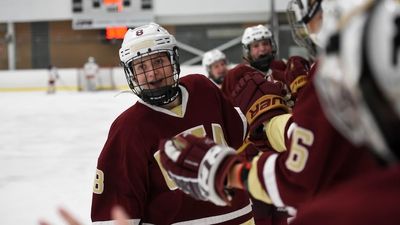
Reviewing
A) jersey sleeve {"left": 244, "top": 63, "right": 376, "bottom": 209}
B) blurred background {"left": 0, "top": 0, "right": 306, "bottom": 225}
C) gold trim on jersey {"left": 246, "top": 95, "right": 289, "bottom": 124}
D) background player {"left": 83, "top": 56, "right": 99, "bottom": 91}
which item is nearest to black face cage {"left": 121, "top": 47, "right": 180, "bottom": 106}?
gold trim on jersey {"left": 246, "top": 95, "right": 289, "bottom": 124}

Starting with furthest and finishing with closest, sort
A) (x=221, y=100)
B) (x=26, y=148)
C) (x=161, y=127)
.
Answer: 1. (x=26, y=148)
2. (x=221, y=100)
3. (x=161, y=127)

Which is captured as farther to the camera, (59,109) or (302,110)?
(59,109)

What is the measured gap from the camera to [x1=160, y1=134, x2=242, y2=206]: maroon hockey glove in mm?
865

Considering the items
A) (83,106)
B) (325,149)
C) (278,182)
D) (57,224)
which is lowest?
(83,106)

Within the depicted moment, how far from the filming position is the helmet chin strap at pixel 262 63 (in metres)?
2.85

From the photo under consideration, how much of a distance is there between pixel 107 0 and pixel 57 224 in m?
13.3

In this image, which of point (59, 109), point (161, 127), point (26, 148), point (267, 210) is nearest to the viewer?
point (161, 127)

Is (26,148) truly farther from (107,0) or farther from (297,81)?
(107,0)

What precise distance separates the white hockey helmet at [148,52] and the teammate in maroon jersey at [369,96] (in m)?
0.99

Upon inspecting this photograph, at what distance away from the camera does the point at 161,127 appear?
1446 millimetres

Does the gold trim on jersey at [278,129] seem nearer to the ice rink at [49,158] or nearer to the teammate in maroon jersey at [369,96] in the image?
the ice rink at [49,158]

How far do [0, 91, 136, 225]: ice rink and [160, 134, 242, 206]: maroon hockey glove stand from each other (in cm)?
95

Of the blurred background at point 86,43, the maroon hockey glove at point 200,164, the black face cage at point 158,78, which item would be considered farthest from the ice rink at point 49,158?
the maroon hockey glove at point 200,164

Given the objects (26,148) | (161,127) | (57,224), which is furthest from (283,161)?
(26,148)
